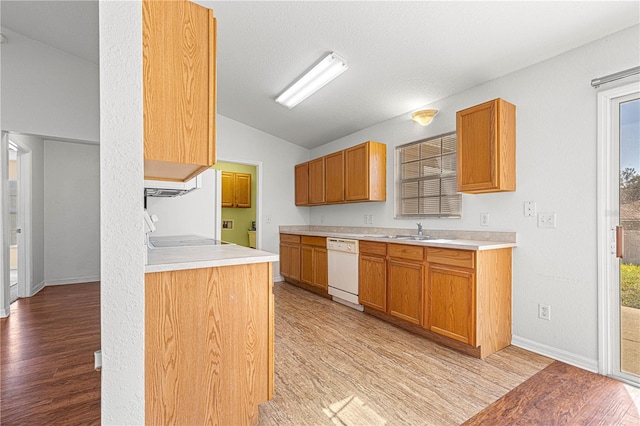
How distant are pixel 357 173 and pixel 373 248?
1159 mm

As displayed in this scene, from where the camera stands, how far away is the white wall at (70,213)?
4828mm

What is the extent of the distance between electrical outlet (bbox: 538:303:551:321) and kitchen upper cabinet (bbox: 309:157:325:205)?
2.98m

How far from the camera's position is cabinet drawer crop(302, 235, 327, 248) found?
418cm

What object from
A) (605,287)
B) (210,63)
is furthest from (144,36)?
(605,287)

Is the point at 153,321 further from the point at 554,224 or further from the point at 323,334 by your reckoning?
the point at 554,224

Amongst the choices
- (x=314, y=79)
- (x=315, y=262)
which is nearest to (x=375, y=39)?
(x=314, y=79)

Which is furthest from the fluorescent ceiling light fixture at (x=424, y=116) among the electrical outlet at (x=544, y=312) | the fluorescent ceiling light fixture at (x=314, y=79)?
the electrical outlet at (x=544, y=312)

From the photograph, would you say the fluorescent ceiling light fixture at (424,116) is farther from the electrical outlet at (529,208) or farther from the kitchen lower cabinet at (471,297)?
the kitchen lower cabinet at (471,297)

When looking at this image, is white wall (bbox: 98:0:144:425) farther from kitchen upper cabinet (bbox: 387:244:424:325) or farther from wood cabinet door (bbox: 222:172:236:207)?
wood cabinet door (bbox: 222:172:236:207)

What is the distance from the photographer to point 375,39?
8.32ft

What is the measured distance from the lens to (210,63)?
1.42 meters

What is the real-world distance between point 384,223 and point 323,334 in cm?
176

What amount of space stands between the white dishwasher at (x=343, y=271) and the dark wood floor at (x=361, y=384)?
0.58 metres

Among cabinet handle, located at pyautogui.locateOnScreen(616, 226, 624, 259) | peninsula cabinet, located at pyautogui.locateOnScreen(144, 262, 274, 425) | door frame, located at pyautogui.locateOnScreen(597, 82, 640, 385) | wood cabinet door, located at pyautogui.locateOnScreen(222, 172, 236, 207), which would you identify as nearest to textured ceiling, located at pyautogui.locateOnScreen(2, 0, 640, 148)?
door frame, located at pyautogui.locateOnScreen(597, 82, 640, 385)
